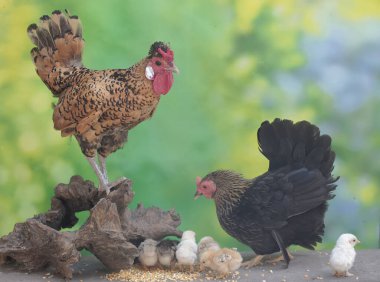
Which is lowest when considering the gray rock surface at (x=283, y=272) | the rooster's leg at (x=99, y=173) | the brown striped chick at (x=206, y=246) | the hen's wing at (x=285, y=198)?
the gray rock surface at (x=283, y=272)

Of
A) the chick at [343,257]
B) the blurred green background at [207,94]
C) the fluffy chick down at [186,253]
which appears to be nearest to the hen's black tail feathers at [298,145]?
the chick at [343,257]

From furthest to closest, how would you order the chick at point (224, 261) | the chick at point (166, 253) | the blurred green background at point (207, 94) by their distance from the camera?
the blurred green background at point (207, 94), the chick at point (166, 253), the chick at point (224, 261)

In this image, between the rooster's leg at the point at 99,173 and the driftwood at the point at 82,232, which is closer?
the driftwood at the point at 82,232

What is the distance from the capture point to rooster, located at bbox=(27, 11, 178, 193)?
120 inches

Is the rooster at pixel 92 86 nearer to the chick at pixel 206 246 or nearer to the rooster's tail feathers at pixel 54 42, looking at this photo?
the rooster's tail feathers at pixel 54 42

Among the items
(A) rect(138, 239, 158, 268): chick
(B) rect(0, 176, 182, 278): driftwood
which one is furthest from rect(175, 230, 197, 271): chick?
(B) rect(0, 176, 182, 278): driftwood

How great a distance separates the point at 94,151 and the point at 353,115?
167 centimetres

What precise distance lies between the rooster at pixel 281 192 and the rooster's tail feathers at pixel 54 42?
100 cm

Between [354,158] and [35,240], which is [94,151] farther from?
[354,158]

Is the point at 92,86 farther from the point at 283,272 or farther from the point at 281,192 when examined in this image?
the point at 283,272

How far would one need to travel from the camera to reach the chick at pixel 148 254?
315 cm

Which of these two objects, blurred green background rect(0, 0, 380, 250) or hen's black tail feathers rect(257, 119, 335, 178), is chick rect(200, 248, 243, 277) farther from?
blurred green background rect(0, 0, 380, 250)

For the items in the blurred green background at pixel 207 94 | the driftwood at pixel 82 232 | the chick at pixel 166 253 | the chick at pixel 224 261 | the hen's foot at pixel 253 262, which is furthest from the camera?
the blurred green background at pixel 207 94

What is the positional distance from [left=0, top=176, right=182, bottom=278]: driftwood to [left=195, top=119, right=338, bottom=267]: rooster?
40 centimetres
